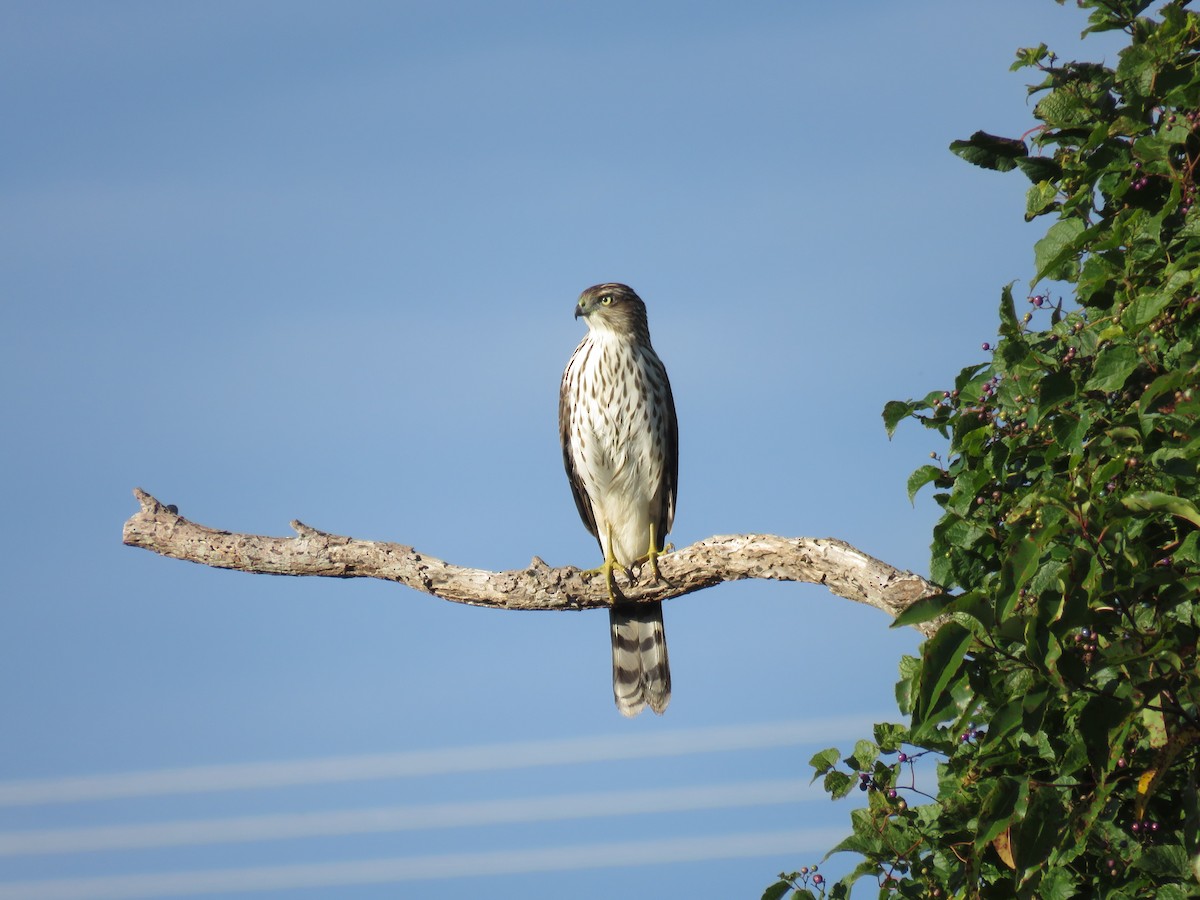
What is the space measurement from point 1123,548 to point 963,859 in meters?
1.15

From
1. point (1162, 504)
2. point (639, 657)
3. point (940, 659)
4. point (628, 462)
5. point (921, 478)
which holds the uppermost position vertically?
point (628, 462)

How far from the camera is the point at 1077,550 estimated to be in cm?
297

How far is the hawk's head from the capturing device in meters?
8.30

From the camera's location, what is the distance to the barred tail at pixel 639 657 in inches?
307

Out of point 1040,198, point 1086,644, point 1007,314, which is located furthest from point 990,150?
point 1086,644

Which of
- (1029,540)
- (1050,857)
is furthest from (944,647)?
(1050,857)

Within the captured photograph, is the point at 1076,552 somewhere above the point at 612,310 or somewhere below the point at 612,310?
below

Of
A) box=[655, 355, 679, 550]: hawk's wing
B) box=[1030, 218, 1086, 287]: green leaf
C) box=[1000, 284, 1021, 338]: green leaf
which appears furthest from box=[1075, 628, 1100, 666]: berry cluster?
box=[655, 355, 679, 550]: hawk's wing

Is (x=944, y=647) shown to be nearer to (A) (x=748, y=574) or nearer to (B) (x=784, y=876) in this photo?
(B) (x=784, y=876)

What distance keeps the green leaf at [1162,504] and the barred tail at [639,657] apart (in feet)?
16.2

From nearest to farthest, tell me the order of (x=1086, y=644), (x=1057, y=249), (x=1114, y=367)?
(x=1086, y=644)
(x=1114, y=367)
(x=1057, y=249)

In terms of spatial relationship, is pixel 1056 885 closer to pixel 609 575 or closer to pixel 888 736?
pixel 888 736

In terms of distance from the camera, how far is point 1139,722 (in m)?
3.43

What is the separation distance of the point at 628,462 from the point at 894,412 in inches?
144
